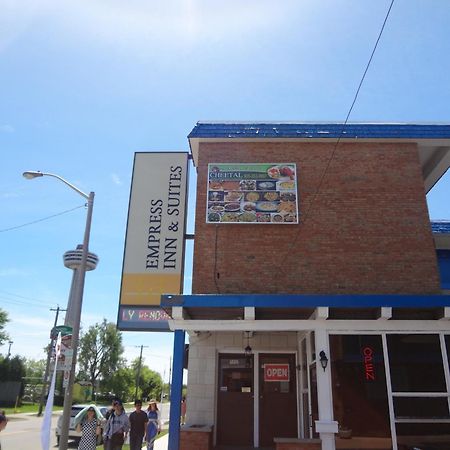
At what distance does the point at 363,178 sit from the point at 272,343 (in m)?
5.02

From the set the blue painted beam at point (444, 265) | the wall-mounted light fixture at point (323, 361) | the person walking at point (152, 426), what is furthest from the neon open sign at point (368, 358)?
the person walking at point (152, 426)

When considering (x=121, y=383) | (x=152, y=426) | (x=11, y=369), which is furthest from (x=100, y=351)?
(x=152, y=426)

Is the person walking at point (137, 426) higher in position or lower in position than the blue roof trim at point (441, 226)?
lower

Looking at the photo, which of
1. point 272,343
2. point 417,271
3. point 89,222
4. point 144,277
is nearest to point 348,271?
point 417,271

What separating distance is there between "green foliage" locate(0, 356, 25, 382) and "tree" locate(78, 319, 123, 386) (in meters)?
20.9

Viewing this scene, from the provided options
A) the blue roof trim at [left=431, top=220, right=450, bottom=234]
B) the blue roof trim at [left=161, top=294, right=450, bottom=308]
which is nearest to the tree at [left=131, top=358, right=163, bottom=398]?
the blue roof trim at [left=431, top=220, right=450, bottom=234]

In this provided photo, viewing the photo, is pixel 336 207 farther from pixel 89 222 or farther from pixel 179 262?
pixel 89 222

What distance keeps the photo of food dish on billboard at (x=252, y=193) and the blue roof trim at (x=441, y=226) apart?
624 cm

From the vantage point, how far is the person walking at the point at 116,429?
10.2m

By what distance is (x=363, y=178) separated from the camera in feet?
40.8

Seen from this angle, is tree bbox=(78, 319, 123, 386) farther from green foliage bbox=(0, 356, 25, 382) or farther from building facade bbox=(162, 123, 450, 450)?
building facade bbox=(162, 123, 450, 450)

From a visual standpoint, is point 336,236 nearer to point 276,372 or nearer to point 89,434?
point 276,372

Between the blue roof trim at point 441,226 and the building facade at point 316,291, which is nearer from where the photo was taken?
the building facade at point 316,291

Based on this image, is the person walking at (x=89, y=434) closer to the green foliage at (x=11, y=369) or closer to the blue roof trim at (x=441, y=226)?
the blue roof trim at (x=441, y=226)
